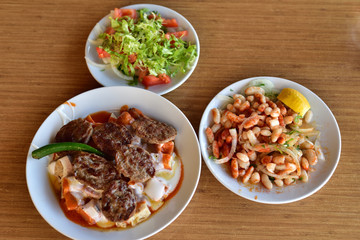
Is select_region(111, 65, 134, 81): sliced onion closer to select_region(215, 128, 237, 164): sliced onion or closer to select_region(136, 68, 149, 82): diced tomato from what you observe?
select_region(136, 68, 149, 82): diced tomato

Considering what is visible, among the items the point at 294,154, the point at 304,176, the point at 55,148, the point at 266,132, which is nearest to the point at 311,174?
the point at 304,176

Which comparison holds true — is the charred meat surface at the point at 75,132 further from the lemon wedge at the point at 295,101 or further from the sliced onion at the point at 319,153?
the sliced onion at the point at 319,153

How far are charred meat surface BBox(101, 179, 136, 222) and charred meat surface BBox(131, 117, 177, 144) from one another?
0.41 metres

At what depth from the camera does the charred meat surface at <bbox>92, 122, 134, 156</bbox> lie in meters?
2.33

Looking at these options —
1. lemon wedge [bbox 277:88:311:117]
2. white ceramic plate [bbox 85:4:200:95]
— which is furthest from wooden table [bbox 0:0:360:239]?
lemon wedge [bbox 277:88:311:117]

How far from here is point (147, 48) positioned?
270 cm

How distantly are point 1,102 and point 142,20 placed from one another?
1.48 metres

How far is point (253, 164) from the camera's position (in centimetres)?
245

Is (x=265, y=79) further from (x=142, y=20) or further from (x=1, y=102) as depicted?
(x=1, y=102)

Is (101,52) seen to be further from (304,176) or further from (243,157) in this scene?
(304,176)

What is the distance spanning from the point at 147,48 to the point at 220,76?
28.3 inches

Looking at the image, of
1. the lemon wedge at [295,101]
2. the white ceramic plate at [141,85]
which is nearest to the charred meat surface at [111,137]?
the white ceramic plate at [141,85]

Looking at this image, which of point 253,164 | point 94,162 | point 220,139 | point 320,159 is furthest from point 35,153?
point 320,159

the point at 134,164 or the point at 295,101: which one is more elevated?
the point at 295,101
